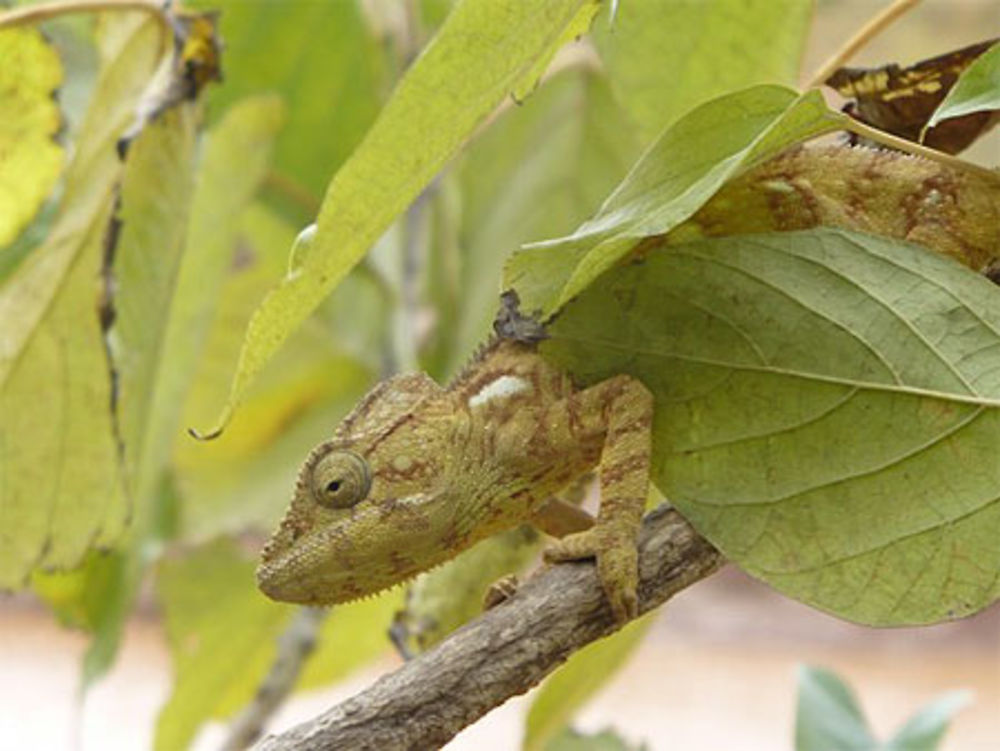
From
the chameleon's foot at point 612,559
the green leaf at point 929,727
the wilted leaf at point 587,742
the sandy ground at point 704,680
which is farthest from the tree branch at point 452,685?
the sandy ground at point 704,680

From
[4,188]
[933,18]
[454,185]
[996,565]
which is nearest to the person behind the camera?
[996,565]

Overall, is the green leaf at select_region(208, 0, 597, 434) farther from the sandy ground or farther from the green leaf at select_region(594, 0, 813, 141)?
the sandy ground

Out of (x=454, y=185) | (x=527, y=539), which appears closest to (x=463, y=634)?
(x=527, y=539)

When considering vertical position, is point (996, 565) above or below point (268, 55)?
below

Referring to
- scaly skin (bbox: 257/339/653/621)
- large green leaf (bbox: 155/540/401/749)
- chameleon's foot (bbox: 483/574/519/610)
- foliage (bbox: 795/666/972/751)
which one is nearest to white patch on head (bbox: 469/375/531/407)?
scaly skin (bbox: 257/339/653/621)

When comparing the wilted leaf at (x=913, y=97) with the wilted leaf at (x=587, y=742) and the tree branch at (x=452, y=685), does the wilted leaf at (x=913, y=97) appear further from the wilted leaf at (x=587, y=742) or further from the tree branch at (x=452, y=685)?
the wilted leaf at (x=587, y=742)

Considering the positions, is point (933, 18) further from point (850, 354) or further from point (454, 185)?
point (850, 354)

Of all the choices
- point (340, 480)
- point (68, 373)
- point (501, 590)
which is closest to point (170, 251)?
point (68, 373)
